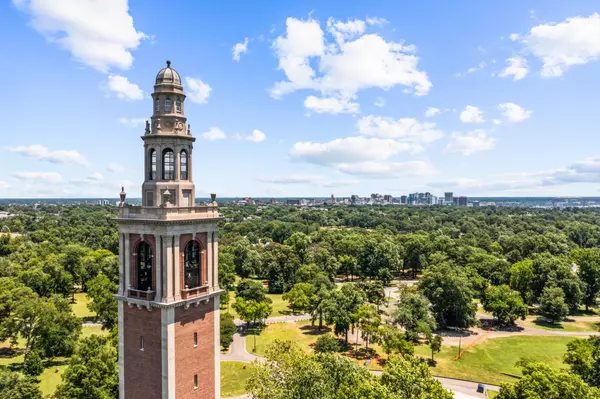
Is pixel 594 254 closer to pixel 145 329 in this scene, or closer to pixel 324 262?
pixel 324 262

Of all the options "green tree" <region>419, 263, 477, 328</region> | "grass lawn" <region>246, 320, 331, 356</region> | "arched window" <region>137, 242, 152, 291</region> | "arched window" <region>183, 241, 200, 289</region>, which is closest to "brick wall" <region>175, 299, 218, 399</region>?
"arched window" <region>183, 241, 200, 289</region>

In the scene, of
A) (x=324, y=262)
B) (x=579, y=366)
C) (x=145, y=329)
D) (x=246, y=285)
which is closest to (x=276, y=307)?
(x=246, y=285)

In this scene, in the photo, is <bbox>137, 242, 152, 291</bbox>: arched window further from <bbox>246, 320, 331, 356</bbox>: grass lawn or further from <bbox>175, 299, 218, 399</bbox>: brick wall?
<bbox>246, 320, 331, 356</bbox>: grass lawn

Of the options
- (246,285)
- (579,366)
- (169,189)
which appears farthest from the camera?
(246,285)

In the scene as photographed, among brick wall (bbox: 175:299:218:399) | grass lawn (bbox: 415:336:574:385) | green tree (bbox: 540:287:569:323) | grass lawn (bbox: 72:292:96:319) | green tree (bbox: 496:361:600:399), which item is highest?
brick wall (bbox: 175:299:218:399)

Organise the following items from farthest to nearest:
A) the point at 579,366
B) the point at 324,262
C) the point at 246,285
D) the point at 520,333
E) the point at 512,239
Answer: the point at 512,239 → the point at 324,262 → the point at 246,285 → the point at 520,333 → the point at 579,366

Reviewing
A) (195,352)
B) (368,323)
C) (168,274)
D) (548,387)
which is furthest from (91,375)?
(548,387)
